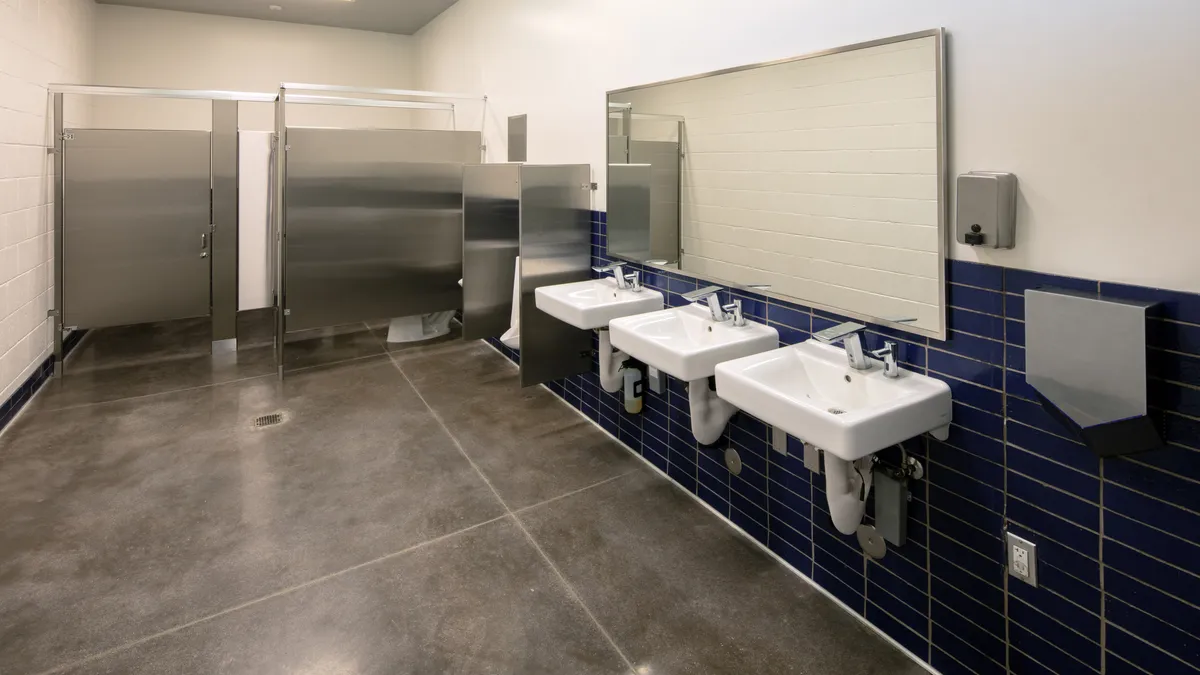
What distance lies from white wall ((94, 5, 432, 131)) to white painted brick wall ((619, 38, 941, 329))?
15.7 feet

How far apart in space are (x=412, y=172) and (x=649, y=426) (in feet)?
8.81

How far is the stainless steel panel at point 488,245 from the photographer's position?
3.90 m

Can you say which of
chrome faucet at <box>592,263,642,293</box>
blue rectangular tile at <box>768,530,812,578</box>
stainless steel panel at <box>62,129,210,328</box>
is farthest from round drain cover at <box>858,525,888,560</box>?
stainless steel panel at <box>62,129,210,328</box>

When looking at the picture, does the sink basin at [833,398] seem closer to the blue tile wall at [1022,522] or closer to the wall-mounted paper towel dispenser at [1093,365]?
the blue tile wall at [1022,522]

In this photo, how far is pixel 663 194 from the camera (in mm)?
2844

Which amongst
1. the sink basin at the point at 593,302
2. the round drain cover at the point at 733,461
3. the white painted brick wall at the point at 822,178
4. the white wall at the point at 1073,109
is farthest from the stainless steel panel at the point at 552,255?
the white wall at the point at 1073,109

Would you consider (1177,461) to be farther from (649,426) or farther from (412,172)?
(412,172)

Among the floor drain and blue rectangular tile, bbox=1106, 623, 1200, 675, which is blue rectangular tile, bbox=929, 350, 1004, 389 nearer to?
blue rectangular tile, bbox=1106, 623, 1200, 675

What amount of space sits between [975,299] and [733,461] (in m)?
1.13

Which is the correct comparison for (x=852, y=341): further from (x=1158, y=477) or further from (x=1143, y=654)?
(x=1143, y=654)

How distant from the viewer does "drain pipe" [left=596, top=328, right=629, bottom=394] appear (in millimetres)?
2977

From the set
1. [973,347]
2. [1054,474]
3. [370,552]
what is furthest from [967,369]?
[370,552]

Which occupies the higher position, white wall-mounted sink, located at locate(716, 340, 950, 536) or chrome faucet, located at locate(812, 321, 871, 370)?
chrome faucet, located at locate(812, 321, 871, 370)

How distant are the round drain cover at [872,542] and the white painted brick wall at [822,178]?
0.66 metres
